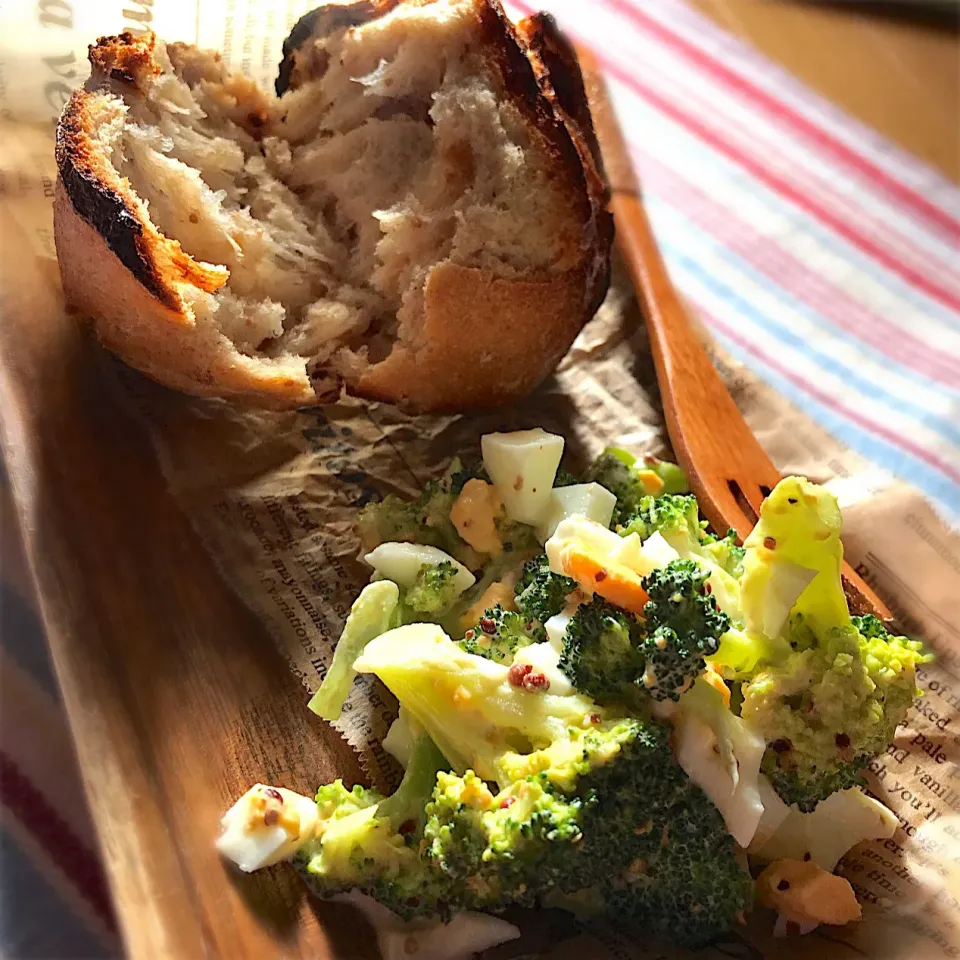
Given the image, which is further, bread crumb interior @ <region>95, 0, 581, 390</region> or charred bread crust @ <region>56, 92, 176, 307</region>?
bread crumb interior @ <region>95, 0, 581, 390</region>

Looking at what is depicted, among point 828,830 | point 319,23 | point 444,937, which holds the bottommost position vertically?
point 444,937

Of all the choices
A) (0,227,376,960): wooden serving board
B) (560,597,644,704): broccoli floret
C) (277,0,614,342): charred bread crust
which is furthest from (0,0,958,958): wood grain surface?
(277,0,614,342): charred bread crust

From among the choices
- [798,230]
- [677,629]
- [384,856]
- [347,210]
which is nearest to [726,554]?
[677,629]

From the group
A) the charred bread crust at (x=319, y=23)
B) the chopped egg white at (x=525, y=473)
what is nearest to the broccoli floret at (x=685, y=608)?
the chopped egg white at (x=525, y=473)

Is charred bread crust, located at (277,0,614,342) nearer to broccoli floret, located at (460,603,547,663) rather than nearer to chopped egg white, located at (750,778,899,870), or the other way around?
broccoli floret, located at (460,603,547,663)

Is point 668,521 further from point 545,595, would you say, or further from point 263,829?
point 263,829

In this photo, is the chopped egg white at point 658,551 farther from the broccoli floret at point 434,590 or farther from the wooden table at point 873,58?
the wooden table at point 873,58

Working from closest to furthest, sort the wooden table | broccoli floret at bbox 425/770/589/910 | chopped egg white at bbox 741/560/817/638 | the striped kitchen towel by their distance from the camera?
1. broccoli floret at bbox 425/770/589/910
2. chopped egg white at bbox 741/560/817/638
3. the striped kitchen towel
4. the wooden table

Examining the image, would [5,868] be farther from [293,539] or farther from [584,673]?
[584,673]
